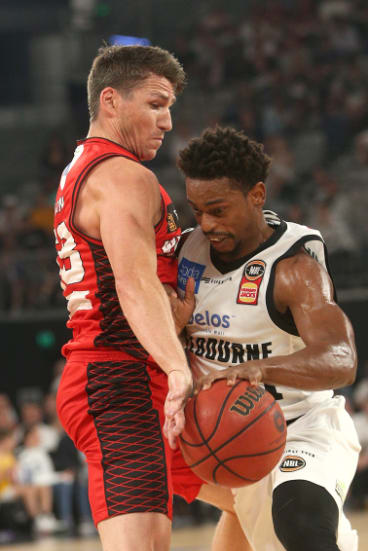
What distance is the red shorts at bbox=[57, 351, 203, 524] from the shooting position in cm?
337

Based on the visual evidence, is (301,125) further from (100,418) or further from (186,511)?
(100,418)

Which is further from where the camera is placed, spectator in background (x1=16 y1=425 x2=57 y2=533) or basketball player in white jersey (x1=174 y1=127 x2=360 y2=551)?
spectator in background (x1=16 y1=425 x2=57 y2=533)

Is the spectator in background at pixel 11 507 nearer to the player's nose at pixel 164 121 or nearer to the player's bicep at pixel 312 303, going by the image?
the player's bicep at pixel 312 303

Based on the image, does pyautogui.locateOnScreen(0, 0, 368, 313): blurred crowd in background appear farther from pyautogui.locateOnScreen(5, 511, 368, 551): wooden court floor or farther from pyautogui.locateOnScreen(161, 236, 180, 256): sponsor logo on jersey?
pyautogui.locateOnScreen(161, 236, 180, 256): sponsor logo on jersey

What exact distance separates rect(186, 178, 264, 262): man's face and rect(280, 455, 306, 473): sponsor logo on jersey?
93cm

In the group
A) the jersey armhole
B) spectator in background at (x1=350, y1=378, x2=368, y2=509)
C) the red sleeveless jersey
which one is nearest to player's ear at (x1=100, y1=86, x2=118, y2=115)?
the red sleeveless jersey

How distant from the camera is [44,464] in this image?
32.6 ft

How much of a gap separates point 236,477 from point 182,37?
1388 cm

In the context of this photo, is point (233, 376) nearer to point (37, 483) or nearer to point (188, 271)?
point (188, 271)


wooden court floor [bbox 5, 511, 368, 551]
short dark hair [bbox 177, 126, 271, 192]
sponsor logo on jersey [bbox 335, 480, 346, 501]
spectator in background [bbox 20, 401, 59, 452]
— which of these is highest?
short dark hair [bbox 177, 126, 271, 192]

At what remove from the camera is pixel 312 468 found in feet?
11.9

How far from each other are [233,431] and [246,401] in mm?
118

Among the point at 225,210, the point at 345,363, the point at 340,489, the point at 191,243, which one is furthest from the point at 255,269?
the point at 340,489

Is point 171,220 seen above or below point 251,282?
above
